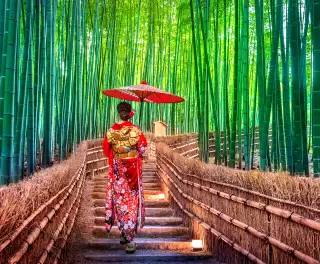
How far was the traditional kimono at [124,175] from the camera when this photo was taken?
141 inches

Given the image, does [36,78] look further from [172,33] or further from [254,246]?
[172,33]

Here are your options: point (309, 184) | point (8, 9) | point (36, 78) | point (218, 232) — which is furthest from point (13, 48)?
point (309, 184)

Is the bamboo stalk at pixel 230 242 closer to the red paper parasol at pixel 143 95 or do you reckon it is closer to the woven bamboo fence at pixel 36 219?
the woven bamboo fence at pixel 36 219

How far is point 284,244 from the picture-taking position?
2240 mm

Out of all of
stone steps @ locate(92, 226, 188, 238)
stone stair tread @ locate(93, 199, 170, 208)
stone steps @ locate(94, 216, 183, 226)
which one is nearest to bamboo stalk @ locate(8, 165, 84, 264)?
stone steps @ locate(92, 226, 188, 238)

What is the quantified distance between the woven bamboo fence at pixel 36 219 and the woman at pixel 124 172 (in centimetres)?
36

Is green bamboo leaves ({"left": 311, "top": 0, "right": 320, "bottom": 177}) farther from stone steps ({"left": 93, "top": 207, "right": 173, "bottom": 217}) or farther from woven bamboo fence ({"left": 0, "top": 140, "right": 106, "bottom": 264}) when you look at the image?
stone steps ({"left": 93, "top": 207, "right": 173, "bottom": 217})

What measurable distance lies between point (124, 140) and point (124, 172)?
0.86 ft

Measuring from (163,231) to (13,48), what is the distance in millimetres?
2093

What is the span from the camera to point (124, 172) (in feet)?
11.8

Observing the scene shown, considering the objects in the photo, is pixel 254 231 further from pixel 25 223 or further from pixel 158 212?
pixel 158 212

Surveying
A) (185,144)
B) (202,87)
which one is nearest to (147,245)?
(202,87)

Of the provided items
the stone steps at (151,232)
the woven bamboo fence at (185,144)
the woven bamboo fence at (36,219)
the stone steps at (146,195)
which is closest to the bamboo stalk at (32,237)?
the woven bamboo fence at (36,219)

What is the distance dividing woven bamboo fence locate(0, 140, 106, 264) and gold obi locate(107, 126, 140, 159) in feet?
1.40
